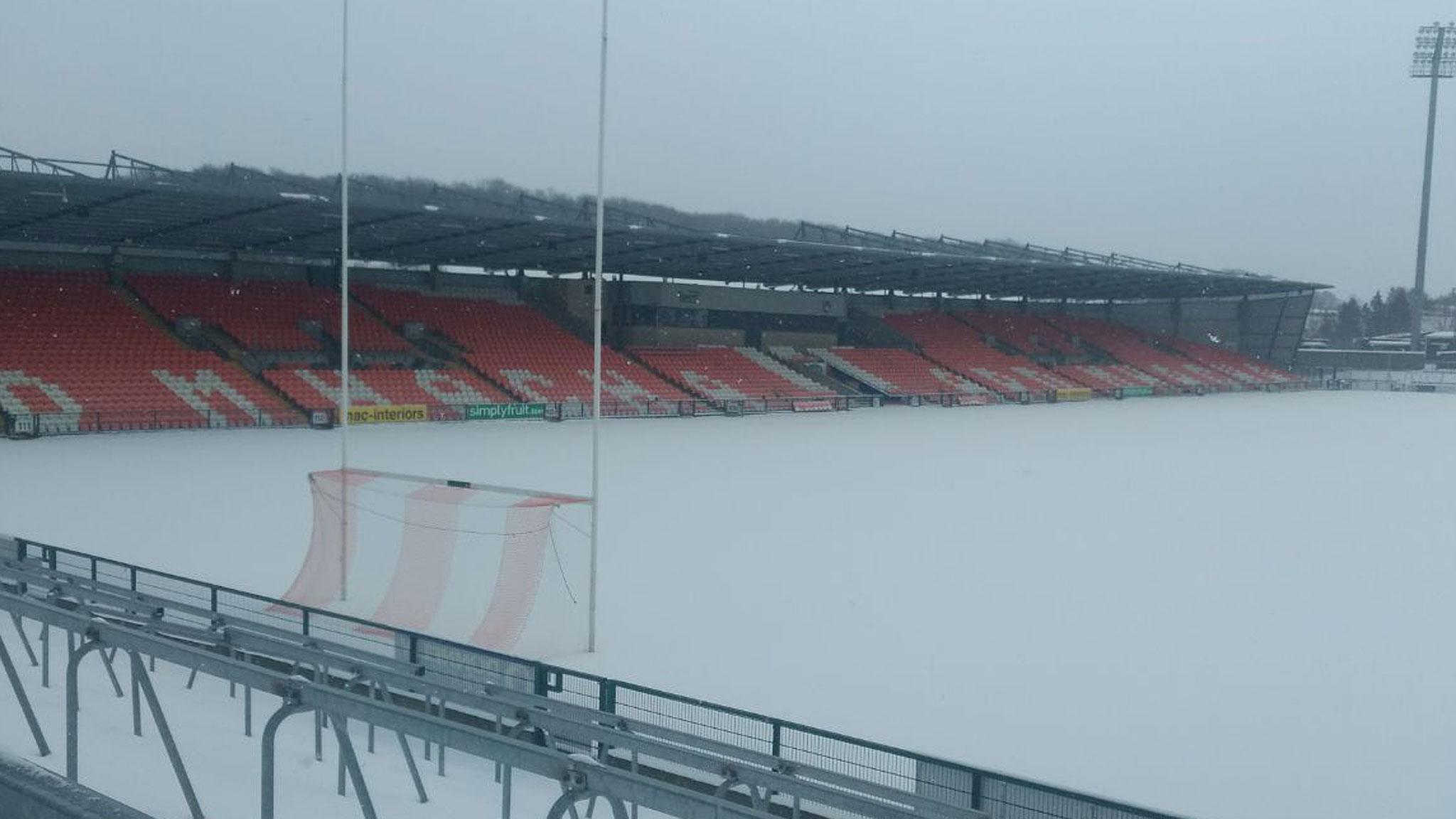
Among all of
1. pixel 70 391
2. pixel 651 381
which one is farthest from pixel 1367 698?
pixel 651 381

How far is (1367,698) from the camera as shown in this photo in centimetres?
972

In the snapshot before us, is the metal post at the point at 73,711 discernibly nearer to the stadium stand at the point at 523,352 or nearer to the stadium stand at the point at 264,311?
the stadium stand at the point at 264,311

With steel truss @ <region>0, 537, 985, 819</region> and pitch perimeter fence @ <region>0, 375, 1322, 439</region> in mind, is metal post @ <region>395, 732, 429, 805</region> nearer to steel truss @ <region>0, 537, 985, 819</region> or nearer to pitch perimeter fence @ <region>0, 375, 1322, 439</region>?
steel truss @ <region>0, 537, 985, 819</region>

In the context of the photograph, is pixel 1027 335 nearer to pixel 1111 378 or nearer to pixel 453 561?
pixel 1111 378

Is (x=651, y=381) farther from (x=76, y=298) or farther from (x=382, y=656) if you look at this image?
(x=382, y=656)

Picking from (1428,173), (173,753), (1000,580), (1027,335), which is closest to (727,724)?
(173,753)

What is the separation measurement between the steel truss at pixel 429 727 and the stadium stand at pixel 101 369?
2270 centimetres

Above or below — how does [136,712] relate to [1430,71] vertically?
below

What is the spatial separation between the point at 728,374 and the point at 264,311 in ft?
59.7

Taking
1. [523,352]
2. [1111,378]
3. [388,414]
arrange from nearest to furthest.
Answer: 1. [388,414]
2. [523,352]
3. [1111,378]

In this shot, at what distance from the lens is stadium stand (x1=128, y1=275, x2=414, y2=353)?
37188 mm

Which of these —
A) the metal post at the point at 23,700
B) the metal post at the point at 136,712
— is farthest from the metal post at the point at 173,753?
the metal post at the point at 136,712

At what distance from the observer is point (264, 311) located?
128 feet

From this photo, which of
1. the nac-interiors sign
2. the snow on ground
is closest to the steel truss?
the snow on ground
